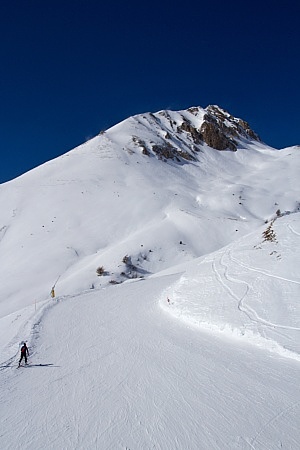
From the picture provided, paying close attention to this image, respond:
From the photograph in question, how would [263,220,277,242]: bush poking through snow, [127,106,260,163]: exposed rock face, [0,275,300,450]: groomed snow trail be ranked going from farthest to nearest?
[127,106,260,163]: exposed rock face
[263,220,277,242]: bush poking through snow
[0,275,300,450]: groomed snow trail

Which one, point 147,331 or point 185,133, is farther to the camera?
point 185,133

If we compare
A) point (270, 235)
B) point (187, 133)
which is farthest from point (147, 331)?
point (187, 133)

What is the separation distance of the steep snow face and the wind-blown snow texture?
0.29m

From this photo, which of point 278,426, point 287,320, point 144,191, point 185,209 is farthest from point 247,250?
point 144,191

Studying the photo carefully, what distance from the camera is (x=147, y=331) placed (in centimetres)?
1512

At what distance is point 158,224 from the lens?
161ft

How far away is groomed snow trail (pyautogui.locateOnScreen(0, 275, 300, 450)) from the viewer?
6.91 meters

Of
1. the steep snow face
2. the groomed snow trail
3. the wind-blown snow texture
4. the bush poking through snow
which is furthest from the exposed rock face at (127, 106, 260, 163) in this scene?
the groomed snow trail

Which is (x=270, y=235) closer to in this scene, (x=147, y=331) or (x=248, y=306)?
(x=248, y=306)

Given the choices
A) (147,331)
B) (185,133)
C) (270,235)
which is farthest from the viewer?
(185,133)

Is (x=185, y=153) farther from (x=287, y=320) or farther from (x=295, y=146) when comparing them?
(x=287, y=320)

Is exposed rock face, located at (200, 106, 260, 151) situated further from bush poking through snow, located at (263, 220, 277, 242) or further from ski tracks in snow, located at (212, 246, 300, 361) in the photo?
ski tracks in snow, located at (212, 246, 300, 361)

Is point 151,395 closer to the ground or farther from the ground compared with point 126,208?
closer to the ground

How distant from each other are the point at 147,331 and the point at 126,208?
3987 centimetres
